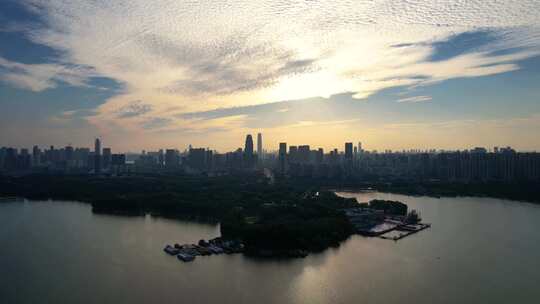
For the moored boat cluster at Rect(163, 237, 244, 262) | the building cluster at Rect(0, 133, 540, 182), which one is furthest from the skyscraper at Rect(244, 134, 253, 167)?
the moored boat cluster at Rect(163, 237, 244, 262)

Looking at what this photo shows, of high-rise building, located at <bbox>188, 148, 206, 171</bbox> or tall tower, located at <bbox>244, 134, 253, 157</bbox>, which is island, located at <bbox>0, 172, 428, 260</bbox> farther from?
tall tower, located at <bbox>244, 134, 253, 157</bbox>

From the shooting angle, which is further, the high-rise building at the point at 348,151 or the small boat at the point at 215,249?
the high-rise building at the point at 348,151

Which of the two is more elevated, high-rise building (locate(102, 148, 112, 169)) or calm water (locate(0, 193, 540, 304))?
high-rise building (locate(102, 148, 112, 169))

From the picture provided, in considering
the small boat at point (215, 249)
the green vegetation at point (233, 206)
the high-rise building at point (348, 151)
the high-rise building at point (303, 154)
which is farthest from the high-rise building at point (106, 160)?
the small boat at point (215, 249)

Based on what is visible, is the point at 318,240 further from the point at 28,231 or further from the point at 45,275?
the point at 28,231

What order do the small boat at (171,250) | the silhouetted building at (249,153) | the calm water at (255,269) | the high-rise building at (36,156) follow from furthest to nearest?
1. the high-rise building at (36,156)
2. the silhouetted building at (249,153)
3. the small boat at (171,250)
4. the calm water at (255,269)

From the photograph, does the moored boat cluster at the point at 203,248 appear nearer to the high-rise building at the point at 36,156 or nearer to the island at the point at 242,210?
the island at the point at 242,210
